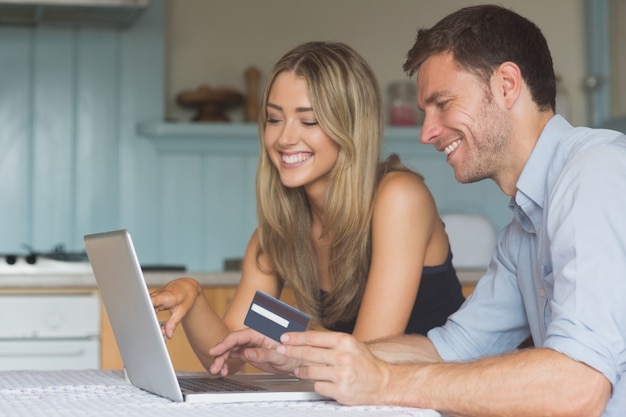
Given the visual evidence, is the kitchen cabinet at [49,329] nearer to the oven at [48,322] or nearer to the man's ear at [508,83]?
the oven at [48,322]

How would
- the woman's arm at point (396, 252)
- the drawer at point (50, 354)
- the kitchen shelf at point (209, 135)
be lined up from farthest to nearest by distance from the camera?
the kitchen shelf at point (209, 135), the drawer at point (50, 354), the woman's arm at point (396, 252)

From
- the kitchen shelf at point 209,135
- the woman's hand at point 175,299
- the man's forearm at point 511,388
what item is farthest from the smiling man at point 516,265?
the kitchen shelf at point 209,135

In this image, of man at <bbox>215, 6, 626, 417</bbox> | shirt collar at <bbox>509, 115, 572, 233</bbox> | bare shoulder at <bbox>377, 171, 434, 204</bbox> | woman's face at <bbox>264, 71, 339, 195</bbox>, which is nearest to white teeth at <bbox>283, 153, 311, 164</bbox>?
woman's face at <bbox>264, 71, 339, 195</bbox>

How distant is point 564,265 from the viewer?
1386 millimetres

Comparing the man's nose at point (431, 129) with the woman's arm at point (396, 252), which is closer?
the man's nose at point (431, 129)

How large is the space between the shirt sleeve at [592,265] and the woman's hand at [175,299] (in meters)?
0.63

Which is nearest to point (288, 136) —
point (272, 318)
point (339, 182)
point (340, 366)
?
point (339, 182)

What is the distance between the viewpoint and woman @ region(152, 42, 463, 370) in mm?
2025

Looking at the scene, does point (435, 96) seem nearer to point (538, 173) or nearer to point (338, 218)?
point (538, 173)

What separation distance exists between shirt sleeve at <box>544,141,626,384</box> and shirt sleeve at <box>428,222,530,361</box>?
13.9 inches

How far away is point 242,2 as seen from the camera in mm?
4270

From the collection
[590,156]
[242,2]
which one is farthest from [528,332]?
[242,2]

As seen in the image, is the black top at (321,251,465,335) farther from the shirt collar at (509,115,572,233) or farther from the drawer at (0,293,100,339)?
the drawer at (0,293,100,339)

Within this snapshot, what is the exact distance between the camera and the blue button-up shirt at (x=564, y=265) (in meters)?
1.32
